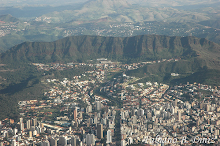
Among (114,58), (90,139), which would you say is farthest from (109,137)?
(114,58)

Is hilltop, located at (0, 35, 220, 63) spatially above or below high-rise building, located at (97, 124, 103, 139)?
above

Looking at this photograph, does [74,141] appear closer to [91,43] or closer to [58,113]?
[58,113]

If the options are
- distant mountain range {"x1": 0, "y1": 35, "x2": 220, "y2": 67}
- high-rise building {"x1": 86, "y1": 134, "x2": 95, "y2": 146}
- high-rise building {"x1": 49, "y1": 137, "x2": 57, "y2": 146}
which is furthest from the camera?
distant mountain range {"x1": 0, "y1": 35, "x2": 220, "y2": 67}

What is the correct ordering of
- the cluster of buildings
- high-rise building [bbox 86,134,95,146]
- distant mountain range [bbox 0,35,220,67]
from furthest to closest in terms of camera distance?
distant mountain range [bbox 0,35,220,67] < the cluster of buildings < high-rise building [bbox 86,134,95,146]

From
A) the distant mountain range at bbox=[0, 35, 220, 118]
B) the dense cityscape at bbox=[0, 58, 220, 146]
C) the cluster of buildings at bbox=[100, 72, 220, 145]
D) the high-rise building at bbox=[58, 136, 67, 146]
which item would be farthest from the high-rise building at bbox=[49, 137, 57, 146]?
the distant mountain range at bbox=[0, 35, 220, 118]

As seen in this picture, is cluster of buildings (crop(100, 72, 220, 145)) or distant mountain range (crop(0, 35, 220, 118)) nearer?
cluster of buildings (crop(100, 72, 220, 145))

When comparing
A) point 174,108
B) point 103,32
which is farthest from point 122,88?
point 103,32

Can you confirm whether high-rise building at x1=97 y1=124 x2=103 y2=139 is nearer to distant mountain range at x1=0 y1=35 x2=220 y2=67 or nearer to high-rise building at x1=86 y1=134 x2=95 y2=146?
high-rise building at x1=86 y1=134 x2=95 y2=146

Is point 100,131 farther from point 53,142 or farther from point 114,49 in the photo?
point 114,49

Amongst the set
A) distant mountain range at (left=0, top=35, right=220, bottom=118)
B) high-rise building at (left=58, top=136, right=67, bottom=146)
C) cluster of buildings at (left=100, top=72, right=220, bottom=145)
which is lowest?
high-rise building at (left=58, top=136, right=67, bottom=146)
